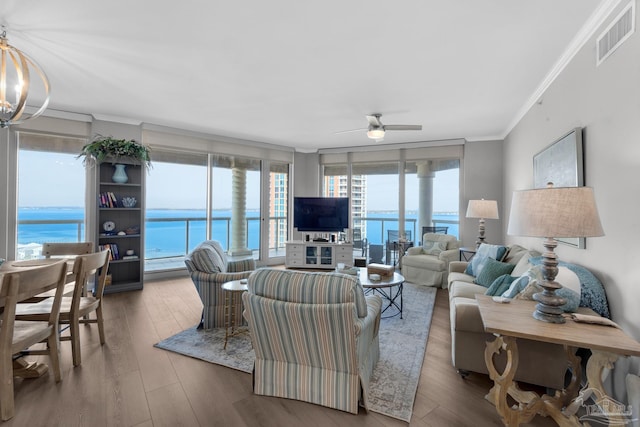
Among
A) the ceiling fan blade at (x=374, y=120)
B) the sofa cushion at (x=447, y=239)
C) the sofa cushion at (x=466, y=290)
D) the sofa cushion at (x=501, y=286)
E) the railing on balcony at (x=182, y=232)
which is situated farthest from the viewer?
the sofa cushion at (x=447, y=239)

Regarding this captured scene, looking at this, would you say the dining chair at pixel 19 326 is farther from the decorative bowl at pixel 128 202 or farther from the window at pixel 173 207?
the window at pixel 173 207

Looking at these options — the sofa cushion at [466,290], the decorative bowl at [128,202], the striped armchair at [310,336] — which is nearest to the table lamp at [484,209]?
the sofa cushion at [466,290]

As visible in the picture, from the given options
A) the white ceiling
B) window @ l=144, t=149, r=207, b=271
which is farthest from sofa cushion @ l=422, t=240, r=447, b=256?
window @ l=144, t=149, r=207, b=271

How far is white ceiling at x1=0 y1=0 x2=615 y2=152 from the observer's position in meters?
2.06

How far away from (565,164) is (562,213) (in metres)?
1.34

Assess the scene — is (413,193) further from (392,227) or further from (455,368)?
(455,368)

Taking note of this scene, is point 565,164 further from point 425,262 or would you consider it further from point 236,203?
point 236,203

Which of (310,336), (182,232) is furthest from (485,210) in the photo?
(182,232)

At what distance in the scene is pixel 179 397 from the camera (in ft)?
6.65

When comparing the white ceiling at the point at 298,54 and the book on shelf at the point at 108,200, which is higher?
the white ceiling at the point at 298,54

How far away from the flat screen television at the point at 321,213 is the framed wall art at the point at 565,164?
355 centimetres

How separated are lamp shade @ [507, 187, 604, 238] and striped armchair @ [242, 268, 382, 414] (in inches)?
41.3

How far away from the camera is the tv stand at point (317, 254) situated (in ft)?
19.9

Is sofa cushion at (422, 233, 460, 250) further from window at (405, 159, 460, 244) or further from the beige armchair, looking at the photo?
window at (405, 159, 460, 244)
